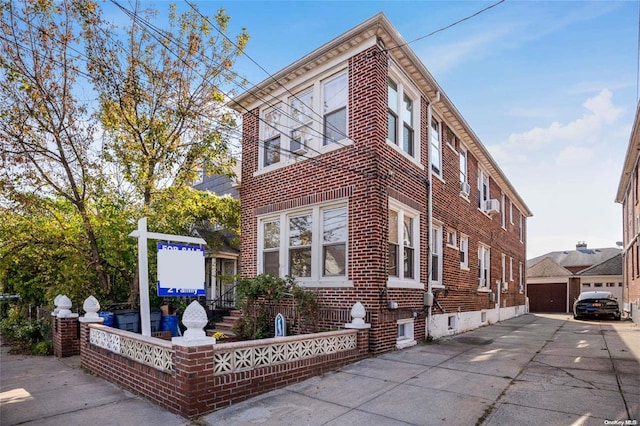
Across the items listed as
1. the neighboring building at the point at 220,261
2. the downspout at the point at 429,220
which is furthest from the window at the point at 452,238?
the neighboring building at the point at 220,261

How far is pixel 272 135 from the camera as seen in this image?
10.6 metres

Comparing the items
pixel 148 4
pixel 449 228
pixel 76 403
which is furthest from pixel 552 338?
pixel 148 4

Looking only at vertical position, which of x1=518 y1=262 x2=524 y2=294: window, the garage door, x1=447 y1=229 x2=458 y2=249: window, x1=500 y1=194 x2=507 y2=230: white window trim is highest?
x1=500 y1=194 x2=507 y2=230: white window trim

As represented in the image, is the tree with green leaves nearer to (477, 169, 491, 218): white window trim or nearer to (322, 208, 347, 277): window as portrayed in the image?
(322, 208, 347, 277): window

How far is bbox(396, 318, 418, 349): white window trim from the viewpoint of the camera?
340 inches

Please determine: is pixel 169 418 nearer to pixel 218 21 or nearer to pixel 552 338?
pixel 218 21

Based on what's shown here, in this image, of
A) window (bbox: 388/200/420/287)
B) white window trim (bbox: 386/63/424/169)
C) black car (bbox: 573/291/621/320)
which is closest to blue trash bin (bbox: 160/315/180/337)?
window (bbox: 388/200/420/287)

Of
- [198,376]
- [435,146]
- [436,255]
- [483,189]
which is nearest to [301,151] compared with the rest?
[435,146]

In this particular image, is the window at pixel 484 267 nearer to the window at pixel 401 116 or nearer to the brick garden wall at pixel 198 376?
the window at pixel 401 116

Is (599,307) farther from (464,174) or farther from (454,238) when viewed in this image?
(454,238)

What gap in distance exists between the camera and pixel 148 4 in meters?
8.95

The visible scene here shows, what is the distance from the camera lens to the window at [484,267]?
14.7m

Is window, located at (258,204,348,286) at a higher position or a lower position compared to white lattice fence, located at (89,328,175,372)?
higher

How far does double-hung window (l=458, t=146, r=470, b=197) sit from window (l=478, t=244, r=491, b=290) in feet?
9.29
